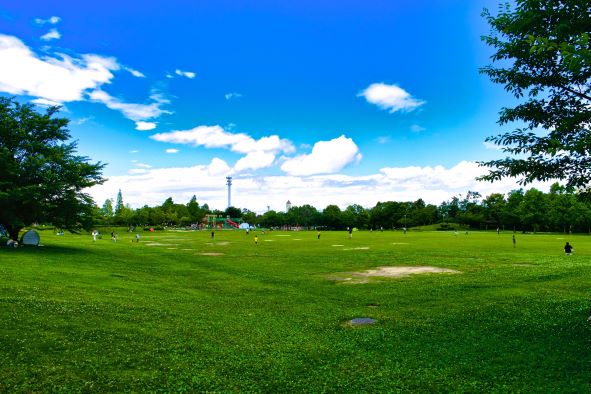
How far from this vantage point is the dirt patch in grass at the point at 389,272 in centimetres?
2668

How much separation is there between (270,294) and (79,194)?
2720cm

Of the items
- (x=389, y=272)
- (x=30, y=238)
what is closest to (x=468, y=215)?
(x=389, y=272)

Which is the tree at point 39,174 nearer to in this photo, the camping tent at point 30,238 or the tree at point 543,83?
the camping tent at point 30,238

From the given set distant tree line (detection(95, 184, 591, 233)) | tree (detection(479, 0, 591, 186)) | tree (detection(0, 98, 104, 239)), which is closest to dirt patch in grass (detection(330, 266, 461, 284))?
tree (detection(479, 0, 591, 186))

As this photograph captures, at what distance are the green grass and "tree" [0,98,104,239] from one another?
11649 millimetres

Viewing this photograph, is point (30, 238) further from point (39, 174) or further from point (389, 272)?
point (389, 272)

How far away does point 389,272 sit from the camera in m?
29.6

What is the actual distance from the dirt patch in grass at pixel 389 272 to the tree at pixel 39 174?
27530mm

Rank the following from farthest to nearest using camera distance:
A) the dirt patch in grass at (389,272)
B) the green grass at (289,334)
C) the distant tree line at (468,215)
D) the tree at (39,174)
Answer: the distant tree line at (468,215)
the tree at (39,174)
the dirt patch in grass at (389,272)
the green grass at (289,334)

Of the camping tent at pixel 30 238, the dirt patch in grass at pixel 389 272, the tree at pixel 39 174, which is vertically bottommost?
the dirt patch in grass at pixel 389 272

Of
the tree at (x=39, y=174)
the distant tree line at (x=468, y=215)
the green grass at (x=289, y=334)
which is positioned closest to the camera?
the green grass at (x=289, y=334)

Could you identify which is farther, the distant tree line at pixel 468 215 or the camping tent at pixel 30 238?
the distant tree line at pixel 468 215

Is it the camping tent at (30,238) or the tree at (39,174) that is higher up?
the tree at (39,174)

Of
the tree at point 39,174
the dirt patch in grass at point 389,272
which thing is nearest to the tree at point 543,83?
the dirt patch in grass at point 389,272
